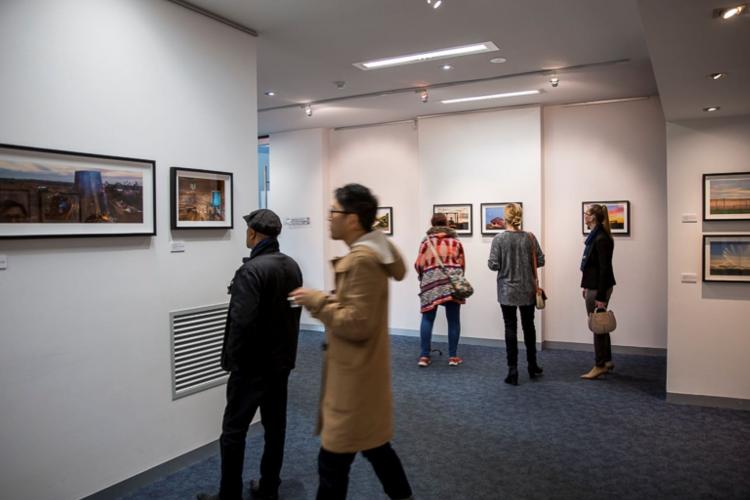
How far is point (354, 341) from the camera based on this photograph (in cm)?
214

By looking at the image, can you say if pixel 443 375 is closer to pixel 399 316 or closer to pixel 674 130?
pixel 399 316

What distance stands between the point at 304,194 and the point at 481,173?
285 cm

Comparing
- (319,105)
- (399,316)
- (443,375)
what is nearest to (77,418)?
(443,375)

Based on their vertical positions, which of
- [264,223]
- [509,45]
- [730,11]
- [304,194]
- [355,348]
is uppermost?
[509,45]

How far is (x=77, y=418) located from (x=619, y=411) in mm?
4093

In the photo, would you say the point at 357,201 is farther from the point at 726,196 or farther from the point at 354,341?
the point at 726,196

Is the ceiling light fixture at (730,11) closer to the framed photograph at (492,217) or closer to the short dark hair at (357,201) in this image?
the short dark hair at (357,201)

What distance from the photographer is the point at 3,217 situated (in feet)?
8.80

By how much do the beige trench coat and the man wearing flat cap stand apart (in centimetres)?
74

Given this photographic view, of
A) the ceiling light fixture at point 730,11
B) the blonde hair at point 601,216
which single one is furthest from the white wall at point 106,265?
the blonde hair at point 601,216

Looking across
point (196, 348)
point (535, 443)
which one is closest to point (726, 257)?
point (535, 443)

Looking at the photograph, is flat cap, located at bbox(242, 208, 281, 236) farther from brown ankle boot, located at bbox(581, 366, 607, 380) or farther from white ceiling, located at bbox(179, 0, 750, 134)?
brown ankle boot, located at bbox(581, 366, 607, 380)

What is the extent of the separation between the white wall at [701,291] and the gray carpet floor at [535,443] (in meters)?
0.31

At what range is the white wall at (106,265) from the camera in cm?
278
